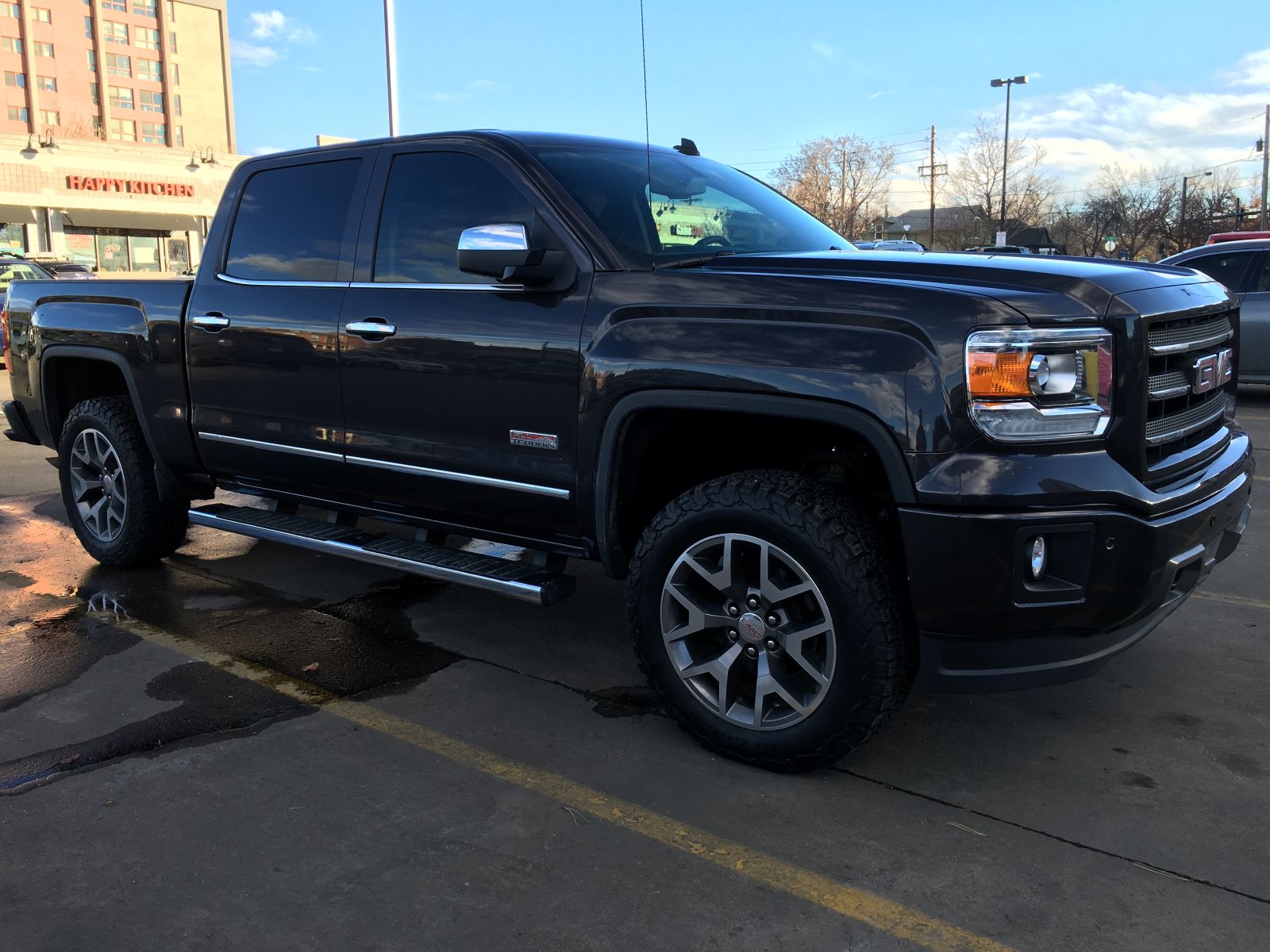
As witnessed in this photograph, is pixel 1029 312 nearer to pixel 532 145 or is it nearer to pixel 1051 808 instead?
pixel 1051 808

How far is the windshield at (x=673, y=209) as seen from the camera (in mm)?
3773

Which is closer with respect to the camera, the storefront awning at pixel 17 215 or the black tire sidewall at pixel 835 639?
the black tire sidewall at pixel 835 639

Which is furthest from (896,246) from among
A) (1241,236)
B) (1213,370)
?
(1213,370)

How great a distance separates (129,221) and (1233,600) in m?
48.8

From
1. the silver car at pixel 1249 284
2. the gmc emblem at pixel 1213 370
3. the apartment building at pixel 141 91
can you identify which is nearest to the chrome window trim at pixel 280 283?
the gmc emblem at pixel 1213 370

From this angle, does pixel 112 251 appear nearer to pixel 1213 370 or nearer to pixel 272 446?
pixel 272 446

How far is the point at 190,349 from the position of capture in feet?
16.0

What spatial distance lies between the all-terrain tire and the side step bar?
16.3 inches

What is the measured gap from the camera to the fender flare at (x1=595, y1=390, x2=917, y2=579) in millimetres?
2924

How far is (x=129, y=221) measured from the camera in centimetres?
4578

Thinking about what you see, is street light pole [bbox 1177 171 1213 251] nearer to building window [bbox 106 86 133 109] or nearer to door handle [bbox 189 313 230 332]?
door handle [bbox 189 313 230 332]

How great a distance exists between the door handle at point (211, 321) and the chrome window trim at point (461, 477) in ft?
3.07

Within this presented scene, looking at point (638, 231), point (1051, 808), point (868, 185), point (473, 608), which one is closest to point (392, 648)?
point (473, 608)

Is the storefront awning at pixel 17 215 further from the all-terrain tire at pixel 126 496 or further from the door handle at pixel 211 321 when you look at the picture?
the door handle at pixel 211 321
